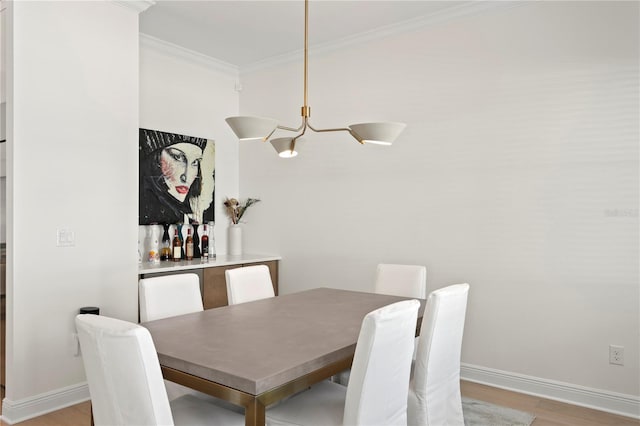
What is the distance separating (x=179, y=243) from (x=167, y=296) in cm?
178

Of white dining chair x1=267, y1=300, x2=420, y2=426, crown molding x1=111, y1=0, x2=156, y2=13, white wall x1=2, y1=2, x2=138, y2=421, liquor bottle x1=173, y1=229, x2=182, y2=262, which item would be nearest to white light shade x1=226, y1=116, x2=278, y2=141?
white dining chair x1=267, y1=300, x2=420, y2=426

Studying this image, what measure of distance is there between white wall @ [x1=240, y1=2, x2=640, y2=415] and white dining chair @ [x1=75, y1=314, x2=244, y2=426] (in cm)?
260

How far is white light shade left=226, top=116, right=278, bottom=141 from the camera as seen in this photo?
86.9 inches

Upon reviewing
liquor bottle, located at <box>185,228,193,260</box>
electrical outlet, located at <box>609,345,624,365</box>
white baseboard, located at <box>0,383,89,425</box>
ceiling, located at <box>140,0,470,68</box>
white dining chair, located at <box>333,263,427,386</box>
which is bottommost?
white baseboard, located at <box>0,383,89,425</box>

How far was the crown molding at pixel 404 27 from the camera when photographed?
3410 millimetres

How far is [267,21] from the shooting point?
3.81 meters

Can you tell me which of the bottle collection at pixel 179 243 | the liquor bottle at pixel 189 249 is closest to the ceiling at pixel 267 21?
the bottle collection at pixel 179 243

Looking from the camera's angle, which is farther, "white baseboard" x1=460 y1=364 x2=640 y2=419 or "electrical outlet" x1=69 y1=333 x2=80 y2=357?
"electrical outlet" x1=69 y1=333 x2=80 y2=357

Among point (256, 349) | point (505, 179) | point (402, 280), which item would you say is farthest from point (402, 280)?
point (256, 349)

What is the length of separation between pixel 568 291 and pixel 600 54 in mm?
1545

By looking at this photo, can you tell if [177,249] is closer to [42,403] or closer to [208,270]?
[208,270]

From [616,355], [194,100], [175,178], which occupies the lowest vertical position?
[616,355]

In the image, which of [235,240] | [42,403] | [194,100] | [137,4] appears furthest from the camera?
[235,240]

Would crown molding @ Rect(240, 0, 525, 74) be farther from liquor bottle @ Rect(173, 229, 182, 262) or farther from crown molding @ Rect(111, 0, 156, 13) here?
liquor bottle @ Rect(173, 229, 182, 262)
